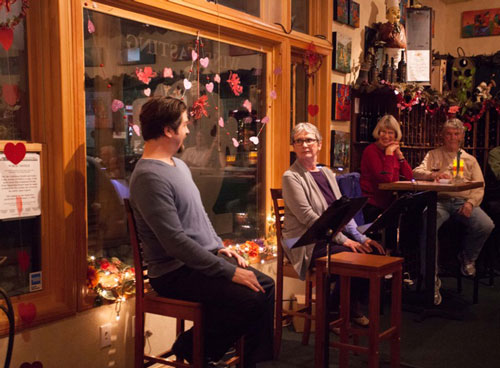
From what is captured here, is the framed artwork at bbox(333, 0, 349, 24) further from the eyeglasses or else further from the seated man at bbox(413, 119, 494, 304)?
the eyeglasses

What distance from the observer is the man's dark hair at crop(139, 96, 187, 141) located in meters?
2.60

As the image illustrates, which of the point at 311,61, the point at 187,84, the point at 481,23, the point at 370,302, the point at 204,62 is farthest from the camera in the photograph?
the point at 481,23

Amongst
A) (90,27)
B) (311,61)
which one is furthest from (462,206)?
(90,27)

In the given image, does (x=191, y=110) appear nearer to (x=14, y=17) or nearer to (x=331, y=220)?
(x=14, y=17)

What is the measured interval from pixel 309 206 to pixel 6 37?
1850 mm

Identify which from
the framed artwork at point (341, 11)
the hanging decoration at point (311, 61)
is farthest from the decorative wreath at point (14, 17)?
the framed artwork at point (341, 11)

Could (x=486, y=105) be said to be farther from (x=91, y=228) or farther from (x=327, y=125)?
(x=91, y=228)

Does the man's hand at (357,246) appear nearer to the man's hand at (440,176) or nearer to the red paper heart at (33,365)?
the man's hand at (440,176)

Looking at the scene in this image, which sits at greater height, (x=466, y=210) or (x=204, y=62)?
(x=204, y=62)

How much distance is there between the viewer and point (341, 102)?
16.8 ft

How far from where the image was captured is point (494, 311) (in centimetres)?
452

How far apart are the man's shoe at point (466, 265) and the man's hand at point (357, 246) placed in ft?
6.60

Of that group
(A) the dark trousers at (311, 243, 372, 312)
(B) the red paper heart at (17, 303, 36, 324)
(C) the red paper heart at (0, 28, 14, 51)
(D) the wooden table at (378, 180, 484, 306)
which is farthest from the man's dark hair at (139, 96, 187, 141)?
(D) the wooden table at (378, 180, 484, 306)

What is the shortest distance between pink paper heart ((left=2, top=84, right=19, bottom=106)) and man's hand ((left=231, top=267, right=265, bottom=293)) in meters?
1.30
